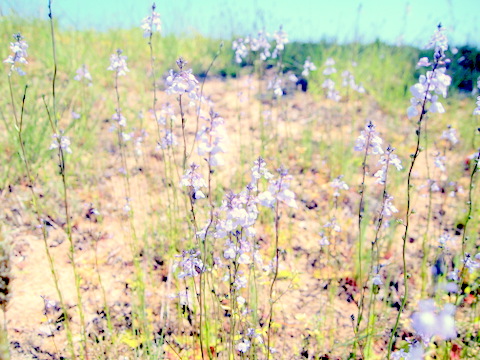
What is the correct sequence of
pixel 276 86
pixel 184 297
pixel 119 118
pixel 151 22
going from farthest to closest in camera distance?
pixel 276 86 < pixel 119 118 < pixel 151 22 < pixel 184 297

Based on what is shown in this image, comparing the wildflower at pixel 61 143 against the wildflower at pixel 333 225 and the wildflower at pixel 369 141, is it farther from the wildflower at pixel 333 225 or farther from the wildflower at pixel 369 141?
the wildflower at pixel 333 225

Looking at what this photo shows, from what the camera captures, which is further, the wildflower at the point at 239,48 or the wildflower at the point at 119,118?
the wildflower at the point at 239,48

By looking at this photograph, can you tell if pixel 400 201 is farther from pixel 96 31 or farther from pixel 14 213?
pixel 96 31

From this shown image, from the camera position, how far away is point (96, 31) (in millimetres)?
7398

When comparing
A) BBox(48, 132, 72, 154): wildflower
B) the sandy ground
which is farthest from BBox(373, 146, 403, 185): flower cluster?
BBox(48, 132, 72, 154): wildflower

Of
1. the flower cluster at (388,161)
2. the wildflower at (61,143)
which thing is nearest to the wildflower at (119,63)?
the wildflower at (61,143)

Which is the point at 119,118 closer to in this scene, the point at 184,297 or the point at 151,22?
the point at 151,22

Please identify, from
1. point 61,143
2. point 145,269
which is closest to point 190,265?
point 61,143

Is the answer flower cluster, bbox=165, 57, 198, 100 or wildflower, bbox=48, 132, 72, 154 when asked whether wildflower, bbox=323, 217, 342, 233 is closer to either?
flower cluster, bbox=165, 57, 198, 100

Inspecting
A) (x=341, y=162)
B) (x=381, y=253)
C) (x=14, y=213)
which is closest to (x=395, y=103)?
(x=341, y=162)

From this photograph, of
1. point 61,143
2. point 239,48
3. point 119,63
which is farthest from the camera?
point 239,48

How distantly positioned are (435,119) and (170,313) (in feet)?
18.9

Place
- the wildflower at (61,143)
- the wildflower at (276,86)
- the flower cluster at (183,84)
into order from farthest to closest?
1. the wildflower at (276,86)
2. the wildflower at (61,143)
3. the flower cluster at (183,84)

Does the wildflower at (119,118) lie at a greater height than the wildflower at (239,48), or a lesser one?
lesser
